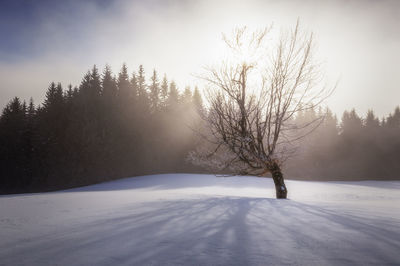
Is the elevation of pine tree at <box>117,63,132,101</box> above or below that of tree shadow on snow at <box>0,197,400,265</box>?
above

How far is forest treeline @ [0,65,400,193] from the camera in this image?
82.8 feet

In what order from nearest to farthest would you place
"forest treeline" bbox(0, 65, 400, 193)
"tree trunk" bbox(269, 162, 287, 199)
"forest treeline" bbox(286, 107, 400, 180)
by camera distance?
1. "tree trunk" bbox(269, 162, 287, 199)
2. "forest treeline" bbox(0, 65, 400, 193)
3. "forest treeline" bbox(286, 107, 400, 180)

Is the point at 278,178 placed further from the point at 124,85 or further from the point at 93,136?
the point at 124,85

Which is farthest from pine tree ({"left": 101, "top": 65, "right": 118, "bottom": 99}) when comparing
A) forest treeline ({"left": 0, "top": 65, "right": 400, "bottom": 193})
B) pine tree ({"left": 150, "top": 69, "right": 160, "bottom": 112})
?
pine tree ({"left": 150, "top": 69, "right": 160, "bottom": 112})

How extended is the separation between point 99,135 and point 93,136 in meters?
0.69

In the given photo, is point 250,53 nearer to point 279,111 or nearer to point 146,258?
point 279,111

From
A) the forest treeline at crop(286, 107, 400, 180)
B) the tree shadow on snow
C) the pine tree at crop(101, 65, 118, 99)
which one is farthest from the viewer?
the forest treeline at crop(286, 107, 400, 180)

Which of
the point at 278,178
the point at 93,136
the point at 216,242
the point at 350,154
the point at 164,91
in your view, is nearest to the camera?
the point at 216,242

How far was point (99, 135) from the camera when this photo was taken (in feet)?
84.7

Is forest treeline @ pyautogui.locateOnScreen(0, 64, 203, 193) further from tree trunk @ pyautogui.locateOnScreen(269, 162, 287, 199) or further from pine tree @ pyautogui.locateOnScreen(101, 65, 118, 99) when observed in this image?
tree trunk @ pyautogui.locateOnScreen(269, 162, 287, 199)

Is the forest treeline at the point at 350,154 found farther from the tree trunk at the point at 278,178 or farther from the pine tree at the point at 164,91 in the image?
the tree trunk at the point at 278,178

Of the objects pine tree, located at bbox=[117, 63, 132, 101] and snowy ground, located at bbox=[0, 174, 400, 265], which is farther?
pine tree, located at bbox=[117, 63, 132, 101]

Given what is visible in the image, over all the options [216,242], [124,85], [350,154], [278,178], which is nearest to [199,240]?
[216,242]

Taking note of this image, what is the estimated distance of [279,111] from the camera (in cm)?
622
